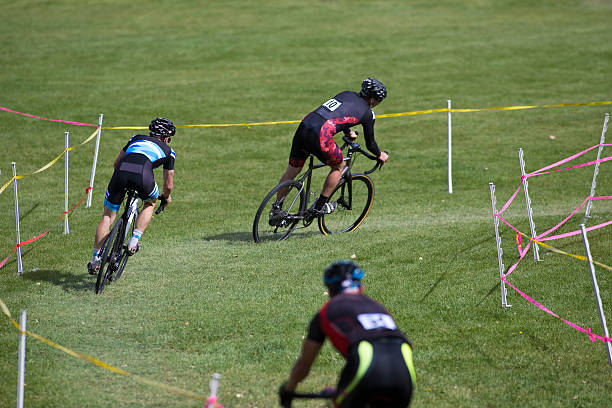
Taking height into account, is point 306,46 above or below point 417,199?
above

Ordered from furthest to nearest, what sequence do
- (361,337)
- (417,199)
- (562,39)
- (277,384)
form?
1. (562,39)
2. (417,199)
3. (277,384)
4. (361,337)

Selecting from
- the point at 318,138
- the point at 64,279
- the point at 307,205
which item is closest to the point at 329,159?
the point at 318,138

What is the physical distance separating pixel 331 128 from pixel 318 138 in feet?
0.77

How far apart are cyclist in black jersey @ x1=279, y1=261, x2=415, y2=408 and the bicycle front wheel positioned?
5.90 metres

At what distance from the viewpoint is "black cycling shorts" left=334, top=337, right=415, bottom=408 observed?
11.9 feet

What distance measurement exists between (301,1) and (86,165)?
80.3 feet

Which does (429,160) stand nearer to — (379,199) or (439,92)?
(379,199)

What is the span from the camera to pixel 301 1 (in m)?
36.3

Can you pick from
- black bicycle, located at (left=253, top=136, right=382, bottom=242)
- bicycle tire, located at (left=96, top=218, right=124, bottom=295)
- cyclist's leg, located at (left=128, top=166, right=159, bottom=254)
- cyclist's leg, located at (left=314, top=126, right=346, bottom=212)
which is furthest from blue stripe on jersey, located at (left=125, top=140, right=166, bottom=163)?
cyclist's leg, located at (left=314, top=126, right=346, bottom=212)

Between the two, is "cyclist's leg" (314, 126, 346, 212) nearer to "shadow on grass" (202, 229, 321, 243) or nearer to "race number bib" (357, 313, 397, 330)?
"shadow on grass" (202, 229, 321, 243)

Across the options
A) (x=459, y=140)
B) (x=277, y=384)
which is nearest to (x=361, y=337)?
(x=277, y=384)

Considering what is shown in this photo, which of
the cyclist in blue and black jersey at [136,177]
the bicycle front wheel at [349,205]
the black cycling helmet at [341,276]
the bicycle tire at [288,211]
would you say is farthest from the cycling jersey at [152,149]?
the black cycling helmet at [341,276]

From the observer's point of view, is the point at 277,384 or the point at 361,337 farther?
the point at 277,384

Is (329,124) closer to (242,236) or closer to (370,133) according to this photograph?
(370,133)
